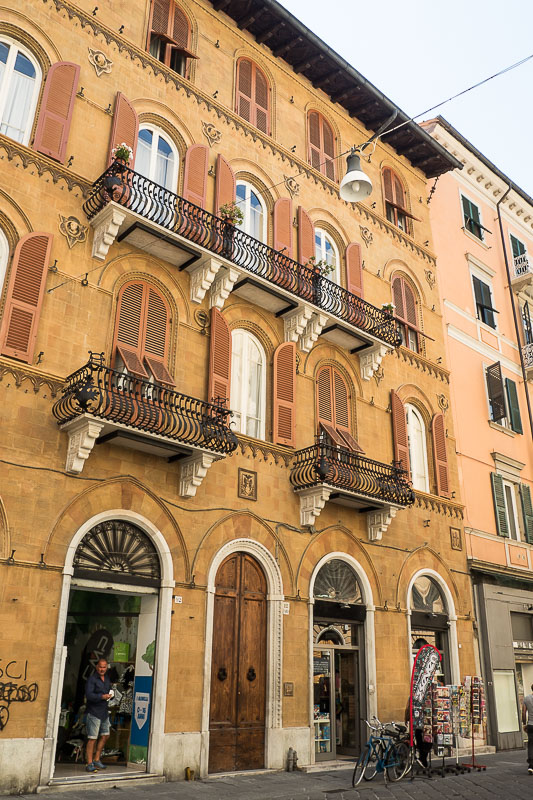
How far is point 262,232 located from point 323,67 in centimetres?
646

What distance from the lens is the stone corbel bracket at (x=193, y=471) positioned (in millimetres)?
12938

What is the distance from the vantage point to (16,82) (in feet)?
43.9

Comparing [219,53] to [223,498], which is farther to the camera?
[219,53]

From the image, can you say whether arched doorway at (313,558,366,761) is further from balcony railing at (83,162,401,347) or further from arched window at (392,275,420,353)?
arched window at (392,275,420,353)

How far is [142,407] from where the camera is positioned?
1200cm

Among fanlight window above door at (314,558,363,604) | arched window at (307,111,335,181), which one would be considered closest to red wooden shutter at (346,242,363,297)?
arched window at (307,111,335,181)

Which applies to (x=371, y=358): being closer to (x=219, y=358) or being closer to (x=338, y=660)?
(x=219, y=358)

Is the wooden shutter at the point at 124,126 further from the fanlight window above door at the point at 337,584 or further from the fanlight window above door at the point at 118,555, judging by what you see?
the fanlight window above door at the point at 337,584

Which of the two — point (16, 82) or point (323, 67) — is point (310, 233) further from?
point (16, 82)

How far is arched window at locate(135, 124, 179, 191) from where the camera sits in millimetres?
15211

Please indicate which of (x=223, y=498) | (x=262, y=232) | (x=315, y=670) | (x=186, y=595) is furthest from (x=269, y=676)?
(x=262, y=232)

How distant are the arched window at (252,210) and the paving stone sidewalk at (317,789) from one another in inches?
471

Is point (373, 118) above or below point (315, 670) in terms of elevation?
above

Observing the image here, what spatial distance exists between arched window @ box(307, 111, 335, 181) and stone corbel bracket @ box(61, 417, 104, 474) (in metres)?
11.6
